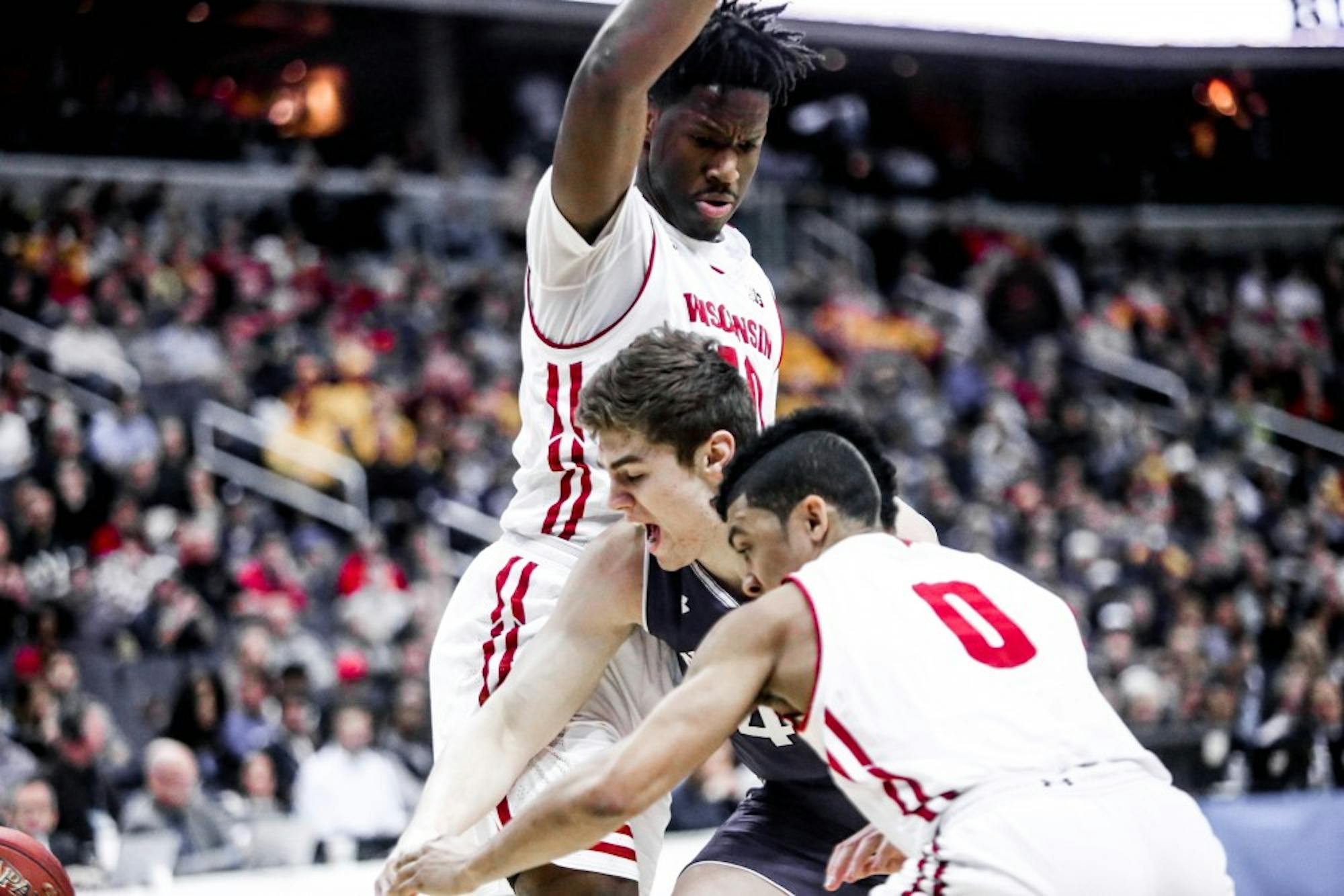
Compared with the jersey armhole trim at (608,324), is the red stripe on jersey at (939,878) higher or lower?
lower

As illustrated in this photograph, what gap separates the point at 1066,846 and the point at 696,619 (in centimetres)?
129

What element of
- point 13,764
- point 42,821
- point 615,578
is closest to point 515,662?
point 615,578

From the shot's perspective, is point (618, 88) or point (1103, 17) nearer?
point (618, 88)

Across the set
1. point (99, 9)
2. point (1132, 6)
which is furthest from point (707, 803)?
point (99, 9)

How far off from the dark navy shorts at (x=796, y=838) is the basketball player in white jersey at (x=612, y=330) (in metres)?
0.21

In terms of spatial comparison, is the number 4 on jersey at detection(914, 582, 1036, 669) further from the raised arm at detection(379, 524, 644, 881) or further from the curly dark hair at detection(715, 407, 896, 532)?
the raised arm at detection(379, 524, 644, 881)

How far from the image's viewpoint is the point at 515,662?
4.35 m

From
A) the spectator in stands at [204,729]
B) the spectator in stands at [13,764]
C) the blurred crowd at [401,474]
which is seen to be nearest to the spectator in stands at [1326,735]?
the blurred crowd at [401,474]

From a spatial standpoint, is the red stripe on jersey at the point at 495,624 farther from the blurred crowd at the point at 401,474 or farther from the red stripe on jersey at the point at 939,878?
the blurred crowd at the point at 401,474

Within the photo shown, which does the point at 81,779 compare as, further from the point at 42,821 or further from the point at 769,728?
the point at 769,728

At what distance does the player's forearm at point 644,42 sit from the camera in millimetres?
3715

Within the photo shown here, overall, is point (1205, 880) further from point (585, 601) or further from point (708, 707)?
point (585, 601)

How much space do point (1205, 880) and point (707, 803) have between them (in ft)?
22.7

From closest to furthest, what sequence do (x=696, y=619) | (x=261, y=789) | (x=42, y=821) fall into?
(x=696, y=619), (x=42, y=821), (x=261, y=789)
